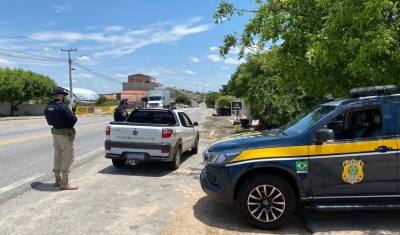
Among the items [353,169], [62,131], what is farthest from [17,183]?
[353,169]

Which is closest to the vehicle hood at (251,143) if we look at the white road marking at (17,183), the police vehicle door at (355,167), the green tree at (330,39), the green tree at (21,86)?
the police vehicle door at (355,167)

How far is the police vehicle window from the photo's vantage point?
4700mm

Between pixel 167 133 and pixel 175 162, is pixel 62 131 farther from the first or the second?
pixel 175 162

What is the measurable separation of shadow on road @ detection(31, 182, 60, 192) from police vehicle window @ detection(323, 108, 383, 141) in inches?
200

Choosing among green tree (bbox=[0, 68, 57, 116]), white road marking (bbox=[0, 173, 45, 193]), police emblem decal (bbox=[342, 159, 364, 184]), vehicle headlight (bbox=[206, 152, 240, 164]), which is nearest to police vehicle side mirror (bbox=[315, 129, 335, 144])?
police emblem decal (bbox=[342, 159, 364, 184])

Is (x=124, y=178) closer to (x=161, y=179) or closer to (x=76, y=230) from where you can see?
(x=161, y=179)

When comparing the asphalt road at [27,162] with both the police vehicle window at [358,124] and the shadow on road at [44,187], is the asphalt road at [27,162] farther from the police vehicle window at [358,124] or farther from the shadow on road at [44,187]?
the police vehicle window at [358,124]

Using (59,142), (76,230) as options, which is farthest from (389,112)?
(59,142)

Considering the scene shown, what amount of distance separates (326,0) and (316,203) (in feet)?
11.5

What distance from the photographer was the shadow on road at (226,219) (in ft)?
14.9

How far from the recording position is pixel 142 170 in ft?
27.5

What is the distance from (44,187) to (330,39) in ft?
20.0

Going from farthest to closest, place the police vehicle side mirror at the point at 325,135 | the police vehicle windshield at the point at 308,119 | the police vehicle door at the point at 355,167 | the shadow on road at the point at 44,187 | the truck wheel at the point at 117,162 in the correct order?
the truck wheel at the point at 117,162 → the shadow on road at the point at 44,187 → the police vehicle windshield at the point at 308,119 → the police vehicle door at the point at 355,167 → the police vehicle side mirror at the point at 325,135

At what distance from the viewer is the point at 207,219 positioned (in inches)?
194
